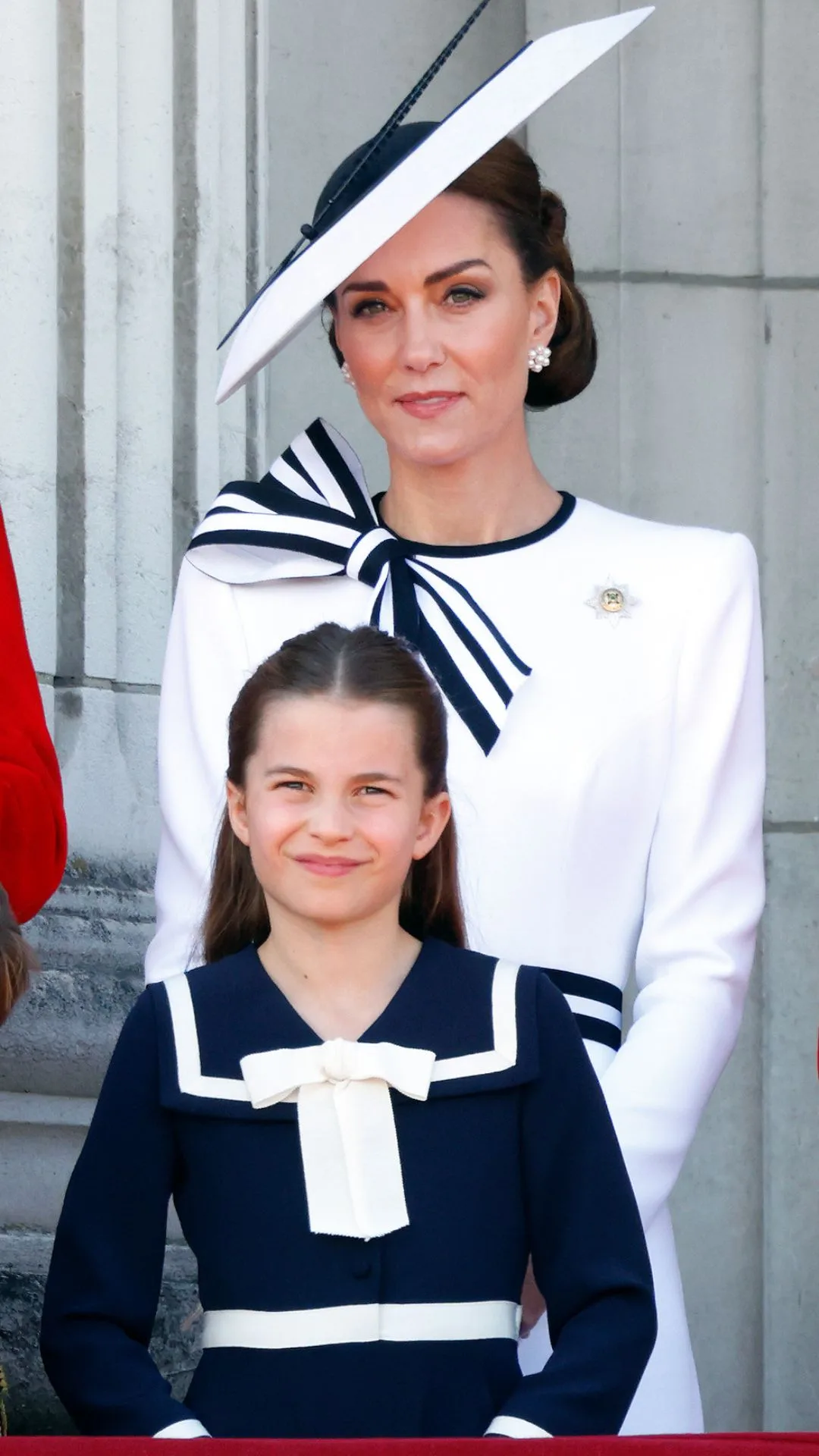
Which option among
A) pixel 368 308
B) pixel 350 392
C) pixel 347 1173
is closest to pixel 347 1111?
pixel 347 1173

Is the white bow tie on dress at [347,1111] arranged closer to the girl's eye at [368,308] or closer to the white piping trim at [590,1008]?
the white piping trim at [590,1008]

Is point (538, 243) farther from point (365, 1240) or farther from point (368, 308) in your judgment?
point (365, 1240)

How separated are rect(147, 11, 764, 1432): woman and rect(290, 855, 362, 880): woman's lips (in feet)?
1.27

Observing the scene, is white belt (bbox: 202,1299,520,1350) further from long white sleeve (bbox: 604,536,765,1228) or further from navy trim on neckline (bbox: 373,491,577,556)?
navy trim on neckline (bbox: 373,491,577,556)

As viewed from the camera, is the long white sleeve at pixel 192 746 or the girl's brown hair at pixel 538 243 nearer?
the long white sleeve at pixel 192 746

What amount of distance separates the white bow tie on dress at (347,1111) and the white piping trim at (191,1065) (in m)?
0.01

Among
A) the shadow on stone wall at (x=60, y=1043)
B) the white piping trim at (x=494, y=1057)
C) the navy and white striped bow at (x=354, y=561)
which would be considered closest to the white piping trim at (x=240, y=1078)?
the white piping trim at (x=494, y=1057)

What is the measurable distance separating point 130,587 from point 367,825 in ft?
4.72

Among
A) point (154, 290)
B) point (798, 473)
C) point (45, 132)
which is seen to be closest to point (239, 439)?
point (154, 290)

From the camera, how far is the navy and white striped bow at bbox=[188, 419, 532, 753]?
2.50 meters

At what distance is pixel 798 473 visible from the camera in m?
4.04

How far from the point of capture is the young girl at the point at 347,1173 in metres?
1.95

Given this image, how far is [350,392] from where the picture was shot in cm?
391

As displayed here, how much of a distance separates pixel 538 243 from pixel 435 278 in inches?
5.4
